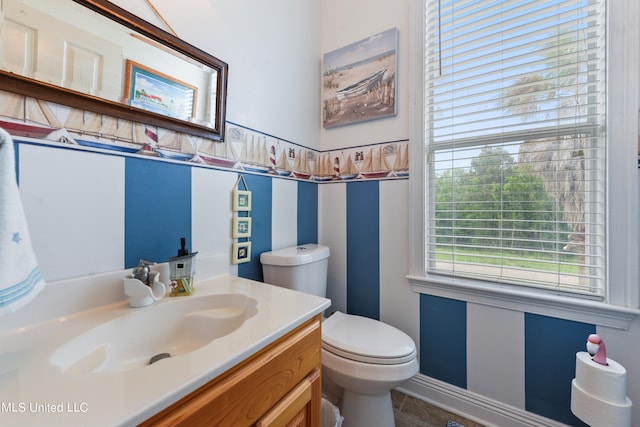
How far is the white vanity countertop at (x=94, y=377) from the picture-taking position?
34cm

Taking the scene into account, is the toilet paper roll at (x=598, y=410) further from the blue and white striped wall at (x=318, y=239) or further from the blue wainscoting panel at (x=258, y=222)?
the blue wainscoting panel at (x=258, y=222)

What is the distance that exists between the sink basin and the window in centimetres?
100

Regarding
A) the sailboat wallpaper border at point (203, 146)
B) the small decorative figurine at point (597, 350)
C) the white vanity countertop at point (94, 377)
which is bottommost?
the small decorative figurine at point (597, 350)

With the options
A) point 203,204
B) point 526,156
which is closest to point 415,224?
point 526,156

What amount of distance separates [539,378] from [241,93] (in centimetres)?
188

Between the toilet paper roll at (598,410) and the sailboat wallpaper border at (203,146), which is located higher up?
the sailboat wallpaper border at (203,146)

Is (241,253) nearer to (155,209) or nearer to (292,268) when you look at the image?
(292,268)

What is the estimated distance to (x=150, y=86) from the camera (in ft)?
2.77

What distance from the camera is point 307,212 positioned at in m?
1.58

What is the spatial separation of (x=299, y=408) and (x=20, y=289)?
67 centimetres

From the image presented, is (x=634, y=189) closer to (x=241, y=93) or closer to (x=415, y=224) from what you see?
(x=415, y=224)

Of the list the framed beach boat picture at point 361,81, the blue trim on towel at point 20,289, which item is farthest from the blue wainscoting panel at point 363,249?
the blue trim on towel at point 20,289

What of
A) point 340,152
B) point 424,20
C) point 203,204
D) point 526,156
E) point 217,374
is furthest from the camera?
point 340,152

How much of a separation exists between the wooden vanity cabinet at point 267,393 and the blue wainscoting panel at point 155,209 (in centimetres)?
56
